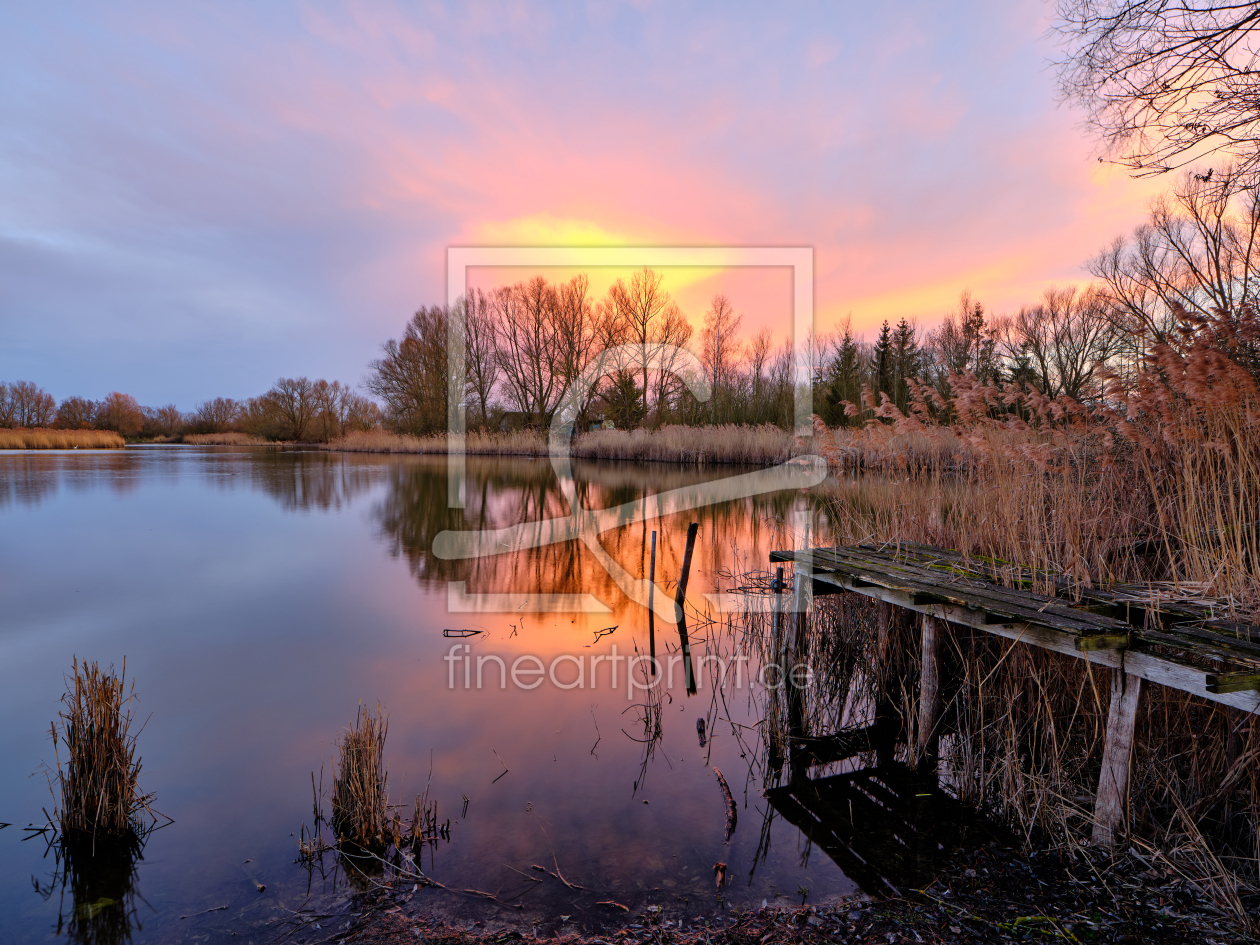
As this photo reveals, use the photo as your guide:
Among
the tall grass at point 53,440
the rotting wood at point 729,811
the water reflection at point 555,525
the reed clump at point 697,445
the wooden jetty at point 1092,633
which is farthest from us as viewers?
the tall grass at point 53,440

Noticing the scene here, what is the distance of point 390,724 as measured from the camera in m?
5.13

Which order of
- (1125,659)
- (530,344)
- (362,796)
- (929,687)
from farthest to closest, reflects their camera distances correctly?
(530,344) → (929,687) → (362,796) → (1125,659)

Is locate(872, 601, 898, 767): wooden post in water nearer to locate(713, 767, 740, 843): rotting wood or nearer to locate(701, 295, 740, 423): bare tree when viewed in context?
locate(713, 767, 740, 843): rotting wood

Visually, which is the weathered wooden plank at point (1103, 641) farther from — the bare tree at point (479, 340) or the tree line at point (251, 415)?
the tree line at point (251, 415)

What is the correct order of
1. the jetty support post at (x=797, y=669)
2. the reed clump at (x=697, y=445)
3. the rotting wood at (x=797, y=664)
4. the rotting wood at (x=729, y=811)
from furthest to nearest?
the reed clump at (x=697, y=445)
the rotting wood at (x=797, y=664)
the jetty support post at (x=797, y=669)
the rotting wood at (x=729, y=811)

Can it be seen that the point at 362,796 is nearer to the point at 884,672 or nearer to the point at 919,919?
the point at 919,919

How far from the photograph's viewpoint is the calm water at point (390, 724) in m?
3.11

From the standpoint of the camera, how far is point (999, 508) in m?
5.14

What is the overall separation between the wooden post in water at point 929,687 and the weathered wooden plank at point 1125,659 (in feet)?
1.13

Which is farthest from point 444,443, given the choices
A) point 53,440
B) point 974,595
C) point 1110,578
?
point 1110,578

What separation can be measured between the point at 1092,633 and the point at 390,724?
479 centimetres

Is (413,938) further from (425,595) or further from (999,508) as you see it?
(425,595)

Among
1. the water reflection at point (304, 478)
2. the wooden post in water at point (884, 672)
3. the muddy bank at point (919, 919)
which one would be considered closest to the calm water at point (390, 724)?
the muddy bank at point (919, 919)

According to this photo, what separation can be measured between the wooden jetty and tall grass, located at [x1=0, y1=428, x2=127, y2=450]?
5403 cm
